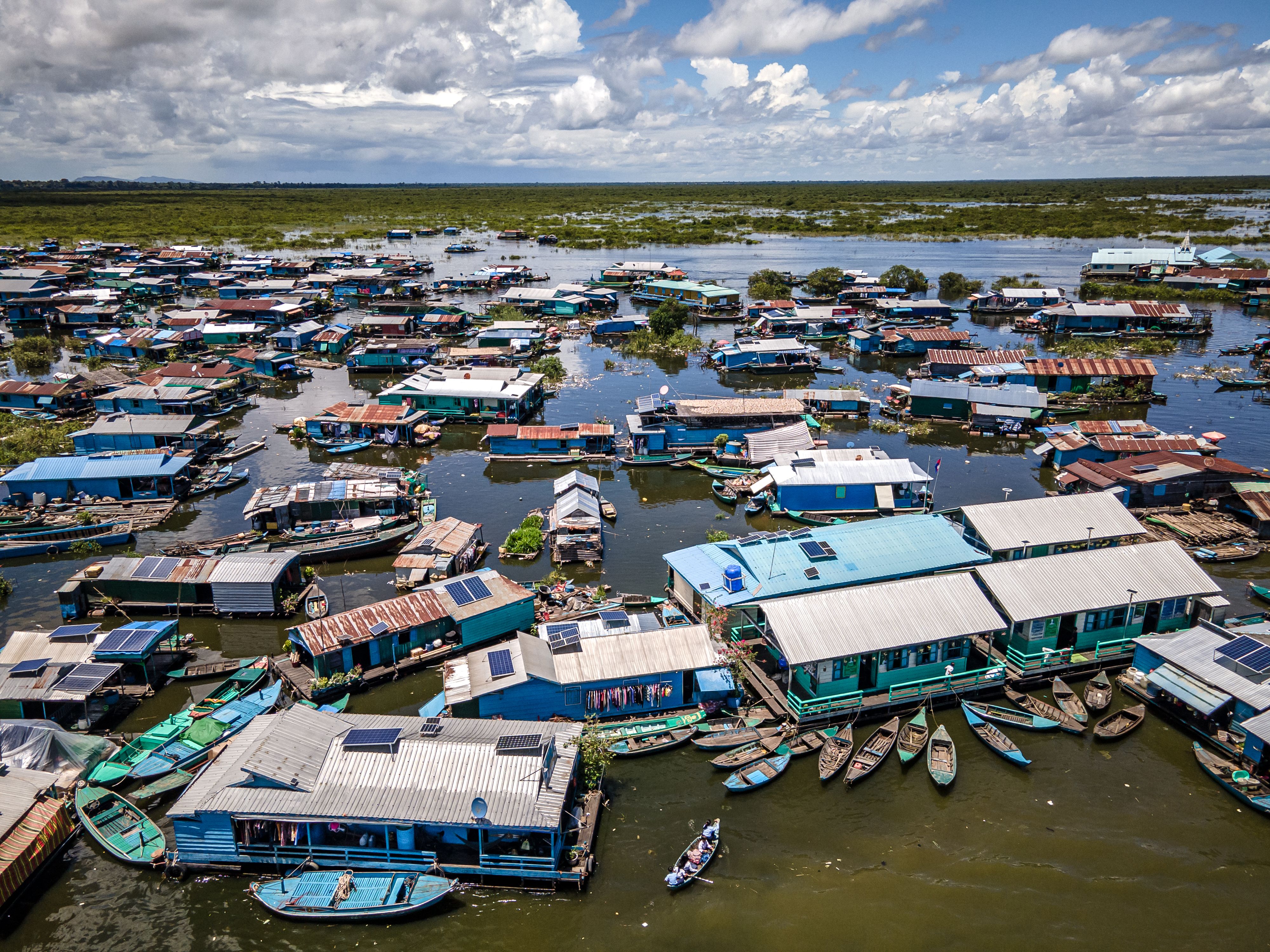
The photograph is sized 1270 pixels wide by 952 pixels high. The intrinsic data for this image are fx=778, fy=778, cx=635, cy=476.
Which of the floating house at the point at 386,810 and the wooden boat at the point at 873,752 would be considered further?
the wooden boat at the point at 873,752

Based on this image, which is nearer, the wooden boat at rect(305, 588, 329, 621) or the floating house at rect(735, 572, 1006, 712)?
the floating house at rect(735, 572, 1006, 712)

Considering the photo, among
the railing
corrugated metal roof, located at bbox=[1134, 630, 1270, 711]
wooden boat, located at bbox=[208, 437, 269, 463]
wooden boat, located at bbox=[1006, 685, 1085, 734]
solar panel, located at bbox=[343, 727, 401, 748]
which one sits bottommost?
wooden boat, located at bbox=[208, 437, 269, 463]

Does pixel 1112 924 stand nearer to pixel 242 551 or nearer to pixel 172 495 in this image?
pixel 242 551

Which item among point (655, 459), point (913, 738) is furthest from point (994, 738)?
point (655, 459)

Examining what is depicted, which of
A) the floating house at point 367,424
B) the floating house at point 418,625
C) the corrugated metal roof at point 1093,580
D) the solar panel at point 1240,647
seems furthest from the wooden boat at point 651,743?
the floating house at point 367,424

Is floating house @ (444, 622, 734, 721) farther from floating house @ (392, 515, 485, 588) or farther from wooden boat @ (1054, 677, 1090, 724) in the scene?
wooden boat @ (1054, 677, 1090, 724)

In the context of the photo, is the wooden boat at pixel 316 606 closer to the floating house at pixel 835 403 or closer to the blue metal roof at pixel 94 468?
the blue metal roof at pixel 94 468

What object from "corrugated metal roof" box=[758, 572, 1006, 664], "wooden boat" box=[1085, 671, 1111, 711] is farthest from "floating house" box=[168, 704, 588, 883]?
"wooden boat" box=[1085, 671, 1111, 711]
